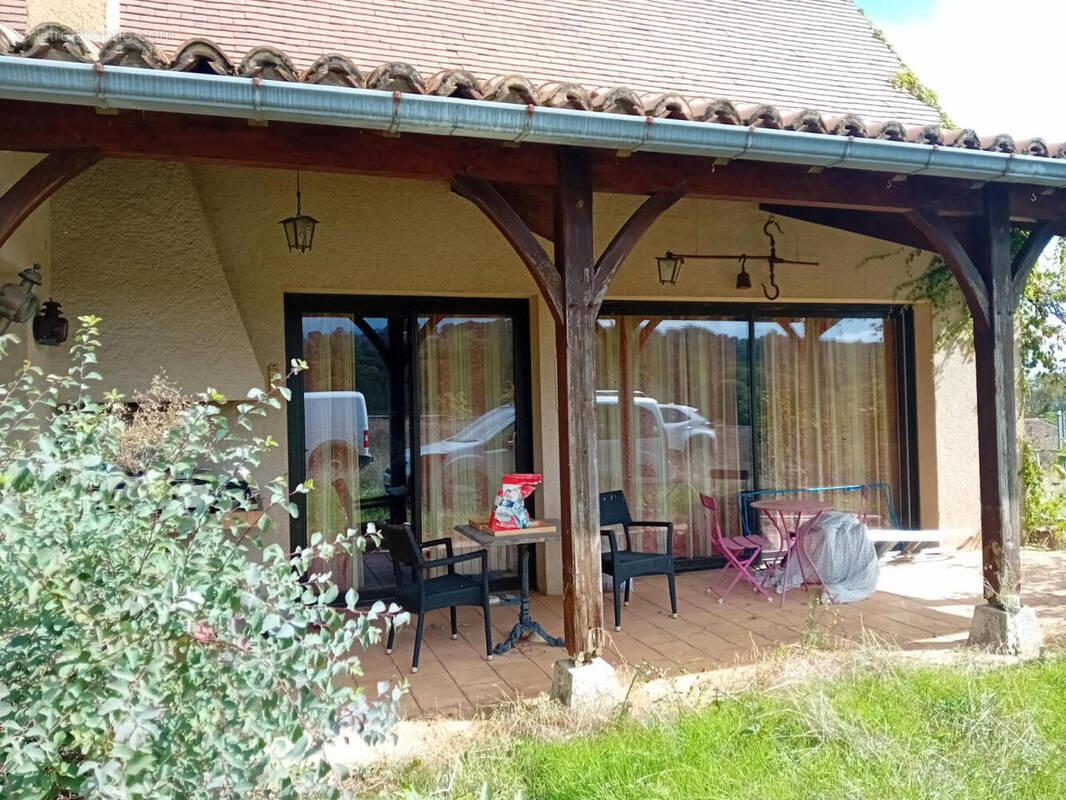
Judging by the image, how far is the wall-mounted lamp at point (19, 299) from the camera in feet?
13.6

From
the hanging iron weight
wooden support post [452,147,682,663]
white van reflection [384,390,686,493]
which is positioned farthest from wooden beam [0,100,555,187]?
the hanging iron weight

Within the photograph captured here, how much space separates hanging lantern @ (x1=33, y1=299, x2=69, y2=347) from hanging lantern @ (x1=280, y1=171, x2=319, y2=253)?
1587 mm

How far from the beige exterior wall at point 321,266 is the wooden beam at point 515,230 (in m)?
2.38

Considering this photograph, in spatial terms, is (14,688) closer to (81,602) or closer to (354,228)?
(81,602)

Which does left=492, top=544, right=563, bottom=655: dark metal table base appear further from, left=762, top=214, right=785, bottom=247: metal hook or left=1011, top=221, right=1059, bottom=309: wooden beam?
left=762, top=214, right=785, bottom=247: metal hook

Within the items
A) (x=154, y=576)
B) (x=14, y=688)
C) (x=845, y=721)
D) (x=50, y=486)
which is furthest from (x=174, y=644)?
(x=845, y=721)

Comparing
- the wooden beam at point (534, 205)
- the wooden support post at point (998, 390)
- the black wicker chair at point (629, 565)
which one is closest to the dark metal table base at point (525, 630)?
the black wicker chair at point (629, 565)

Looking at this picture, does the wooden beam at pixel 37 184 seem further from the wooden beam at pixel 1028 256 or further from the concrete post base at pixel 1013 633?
the concrete post base at pixel 1013 633

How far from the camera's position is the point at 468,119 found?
325 cm

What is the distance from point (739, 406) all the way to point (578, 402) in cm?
392

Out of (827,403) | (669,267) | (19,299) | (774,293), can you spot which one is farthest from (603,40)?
(19,299)

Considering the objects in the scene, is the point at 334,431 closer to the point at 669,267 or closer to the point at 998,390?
the point at 669,267

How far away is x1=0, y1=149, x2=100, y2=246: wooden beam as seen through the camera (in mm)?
3156

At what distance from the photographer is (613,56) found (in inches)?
270
